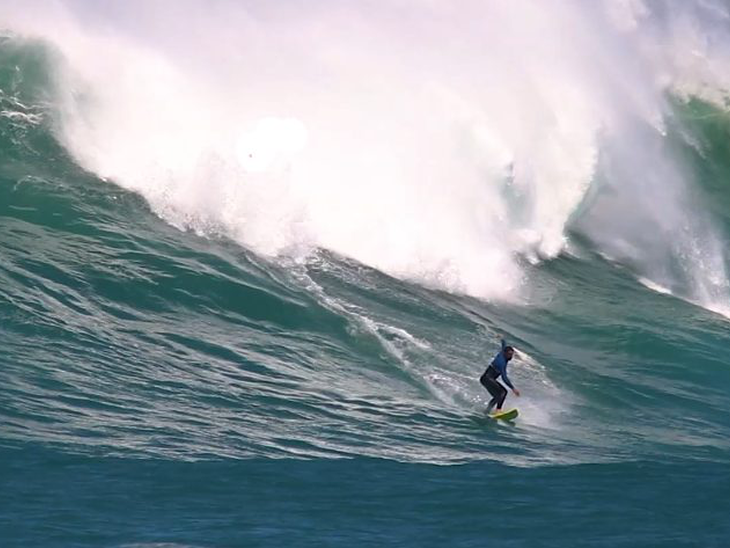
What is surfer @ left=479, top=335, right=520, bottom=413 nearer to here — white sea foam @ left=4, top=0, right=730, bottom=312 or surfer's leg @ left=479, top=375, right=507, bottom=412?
surfer's leg @ left=479, top=375, right=507, bottom=412

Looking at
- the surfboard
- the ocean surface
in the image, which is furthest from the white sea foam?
the surfboard

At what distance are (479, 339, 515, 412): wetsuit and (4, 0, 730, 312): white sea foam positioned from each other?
4.63 meters

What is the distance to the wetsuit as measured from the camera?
16.3 m

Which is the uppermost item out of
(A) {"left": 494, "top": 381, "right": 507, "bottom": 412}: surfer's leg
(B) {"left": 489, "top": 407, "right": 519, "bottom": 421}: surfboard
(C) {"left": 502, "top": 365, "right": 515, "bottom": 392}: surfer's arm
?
(C) {"left": 502, "top": 365, "right": 515, "bottom": 392}: surfer's arm

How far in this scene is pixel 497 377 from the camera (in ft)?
54.3

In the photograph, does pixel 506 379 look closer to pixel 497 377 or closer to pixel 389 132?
pixel 497 377

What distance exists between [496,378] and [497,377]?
17 millimetres

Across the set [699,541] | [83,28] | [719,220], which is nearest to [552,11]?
[719,220]

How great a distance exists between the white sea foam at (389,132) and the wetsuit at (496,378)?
4.63 metres

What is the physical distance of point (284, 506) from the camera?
39.9 ft

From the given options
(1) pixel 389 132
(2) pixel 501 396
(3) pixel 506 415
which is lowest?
(3) pixel 506 415

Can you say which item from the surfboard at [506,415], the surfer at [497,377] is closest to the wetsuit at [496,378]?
the surfer at [497,377]

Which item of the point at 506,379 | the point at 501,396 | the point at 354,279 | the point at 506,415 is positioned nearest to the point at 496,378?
the point at 506,379

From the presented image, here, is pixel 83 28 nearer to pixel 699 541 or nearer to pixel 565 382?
pixel 565 382
